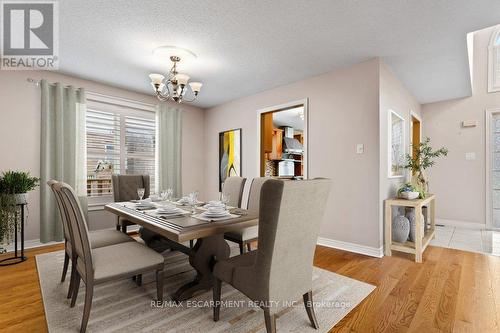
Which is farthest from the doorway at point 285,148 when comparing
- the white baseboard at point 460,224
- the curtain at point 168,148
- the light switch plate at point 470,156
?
the light switch plate at point 470,156

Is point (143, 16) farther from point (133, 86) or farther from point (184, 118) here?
point (184, 118)

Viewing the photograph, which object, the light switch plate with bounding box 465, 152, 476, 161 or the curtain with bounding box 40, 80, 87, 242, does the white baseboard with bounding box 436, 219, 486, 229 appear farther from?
the curtain with bounding box 40, 80, 87, 242

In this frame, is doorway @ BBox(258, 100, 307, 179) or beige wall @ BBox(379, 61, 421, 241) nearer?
beige wall @ BBox(379, 61, 421, 241)

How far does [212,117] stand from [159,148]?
1.35 meters

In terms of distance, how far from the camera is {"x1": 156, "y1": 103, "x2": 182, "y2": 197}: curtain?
447 cm

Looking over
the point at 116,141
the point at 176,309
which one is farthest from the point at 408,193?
the point at 116,141

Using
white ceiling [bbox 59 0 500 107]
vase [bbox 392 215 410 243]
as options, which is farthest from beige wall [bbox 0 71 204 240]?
vase [bbox 392 215 410 243]

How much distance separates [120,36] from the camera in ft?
8.06

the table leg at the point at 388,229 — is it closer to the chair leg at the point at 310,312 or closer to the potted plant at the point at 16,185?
the chair leg at the point at 310,312

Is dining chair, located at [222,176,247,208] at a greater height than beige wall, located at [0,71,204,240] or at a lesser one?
lesser

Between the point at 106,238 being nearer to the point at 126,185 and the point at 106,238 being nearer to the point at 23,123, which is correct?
the point at 126,185

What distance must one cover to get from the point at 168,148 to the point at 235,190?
6.86 ft

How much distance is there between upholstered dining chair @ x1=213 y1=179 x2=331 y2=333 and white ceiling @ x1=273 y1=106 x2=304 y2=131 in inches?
163

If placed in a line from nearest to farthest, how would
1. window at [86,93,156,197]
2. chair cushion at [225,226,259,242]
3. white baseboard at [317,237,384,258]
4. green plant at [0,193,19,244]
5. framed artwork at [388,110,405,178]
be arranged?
chair cushion at [225,226,259,242], green plant at [0,193,19,244], white baseboard at [317,237,384,258], framed artwork at [388,110,405,178], window at [86,93,156,197]
